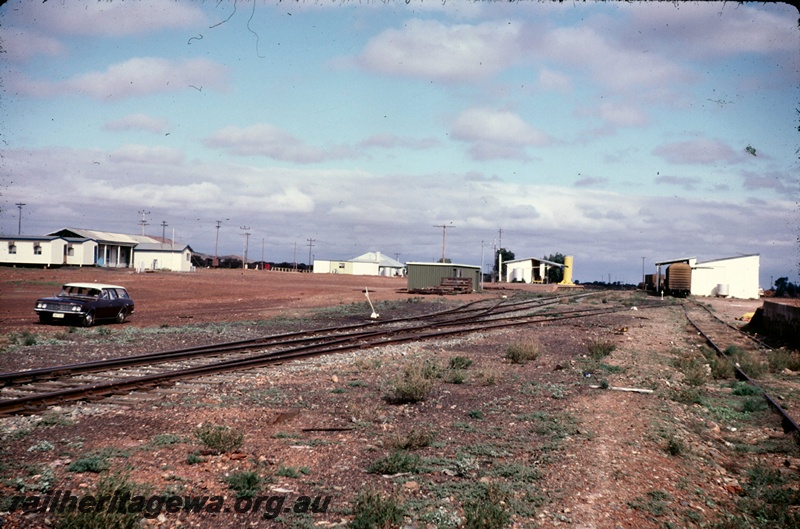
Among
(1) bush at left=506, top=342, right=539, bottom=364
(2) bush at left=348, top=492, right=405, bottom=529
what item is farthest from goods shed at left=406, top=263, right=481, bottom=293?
(2) bush at left=348, top=492, right=405, bottom=529

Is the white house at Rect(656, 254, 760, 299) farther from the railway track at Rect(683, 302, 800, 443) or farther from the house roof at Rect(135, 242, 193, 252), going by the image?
the house roof at Rect(135, 242, 193, 252)

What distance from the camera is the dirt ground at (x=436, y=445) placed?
599 centimetres

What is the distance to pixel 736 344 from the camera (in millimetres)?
23125

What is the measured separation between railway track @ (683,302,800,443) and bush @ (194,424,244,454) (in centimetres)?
777

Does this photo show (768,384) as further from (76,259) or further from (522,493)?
(76,259)

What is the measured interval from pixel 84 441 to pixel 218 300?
34282 mm

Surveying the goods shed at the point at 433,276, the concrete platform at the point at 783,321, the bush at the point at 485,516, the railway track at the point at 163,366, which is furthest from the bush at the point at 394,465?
the goods shed at the point at 433,276

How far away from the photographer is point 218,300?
41.0 meters

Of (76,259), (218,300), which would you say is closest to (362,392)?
(218,300)

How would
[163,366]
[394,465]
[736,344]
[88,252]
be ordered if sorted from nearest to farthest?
[394,465] → [163,366] → [736,344] → [88,252]

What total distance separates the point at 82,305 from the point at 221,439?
670 inches

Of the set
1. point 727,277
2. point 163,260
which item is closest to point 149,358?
point 727,277

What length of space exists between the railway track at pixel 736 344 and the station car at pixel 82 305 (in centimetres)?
2023

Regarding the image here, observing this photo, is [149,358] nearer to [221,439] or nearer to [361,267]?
[221,439]
